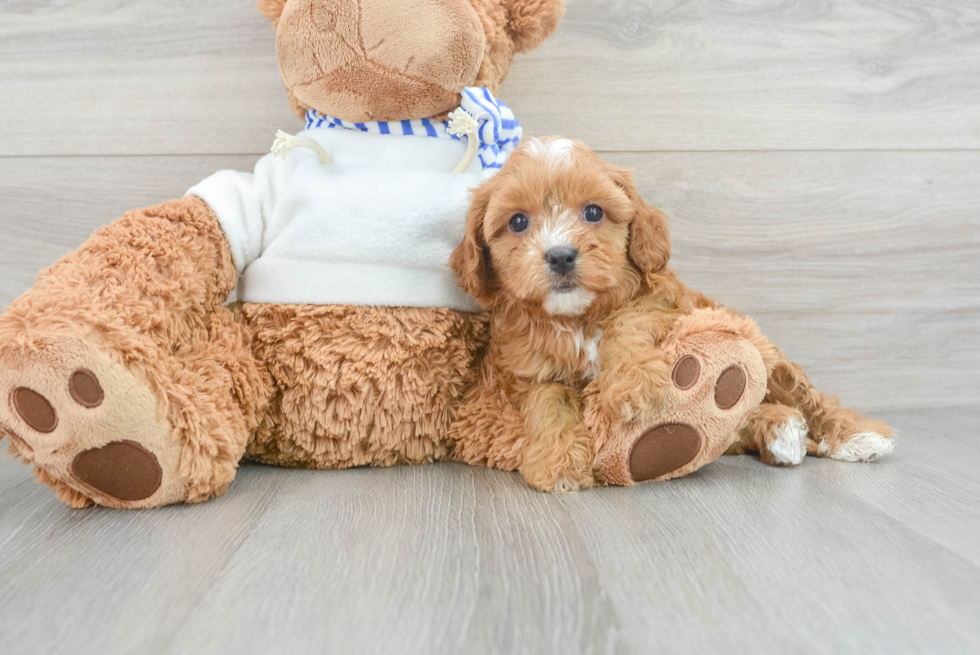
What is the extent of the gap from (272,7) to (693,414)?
0.94 m

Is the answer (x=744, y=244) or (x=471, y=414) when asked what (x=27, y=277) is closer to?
(x=471, y=414)

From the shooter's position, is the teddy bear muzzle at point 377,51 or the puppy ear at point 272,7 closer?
the teddy bear muzzle at point 377,51

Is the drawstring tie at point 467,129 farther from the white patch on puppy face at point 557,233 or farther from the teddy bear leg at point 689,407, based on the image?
the teddy bear leg at point 689,407

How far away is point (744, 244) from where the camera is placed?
1573 mm

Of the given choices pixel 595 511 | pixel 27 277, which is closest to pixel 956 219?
pixel 595 511

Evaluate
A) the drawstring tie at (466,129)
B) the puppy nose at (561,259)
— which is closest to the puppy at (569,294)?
the puppy nose at (561,259)

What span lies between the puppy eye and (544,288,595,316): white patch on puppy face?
113 mm

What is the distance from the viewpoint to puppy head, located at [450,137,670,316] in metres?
0.98

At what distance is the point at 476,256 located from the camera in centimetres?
107

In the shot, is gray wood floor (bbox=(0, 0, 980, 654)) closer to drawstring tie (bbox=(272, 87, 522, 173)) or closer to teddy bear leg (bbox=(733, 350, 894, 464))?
teddy bear leg (bbox=(733, 350, 894, 464))

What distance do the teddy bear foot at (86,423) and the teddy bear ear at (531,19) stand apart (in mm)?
832

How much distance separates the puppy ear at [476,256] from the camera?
1067 mm

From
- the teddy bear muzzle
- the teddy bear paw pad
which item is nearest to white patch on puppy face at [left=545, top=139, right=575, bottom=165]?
the teddy bear muzzle

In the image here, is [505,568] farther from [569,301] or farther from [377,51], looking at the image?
[377,51]
